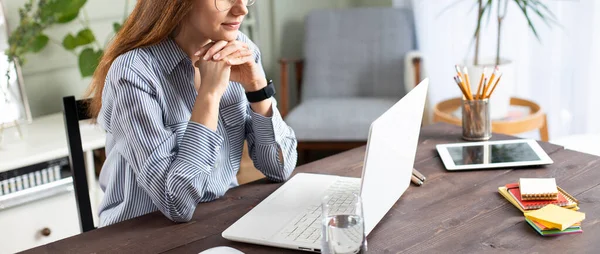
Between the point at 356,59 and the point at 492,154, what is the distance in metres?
2.02

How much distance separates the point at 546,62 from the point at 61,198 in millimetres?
2077

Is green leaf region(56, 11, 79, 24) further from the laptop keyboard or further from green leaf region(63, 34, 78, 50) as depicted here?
the laptop keyboard

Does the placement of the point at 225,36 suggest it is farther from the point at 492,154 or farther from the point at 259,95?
the point at 492,154

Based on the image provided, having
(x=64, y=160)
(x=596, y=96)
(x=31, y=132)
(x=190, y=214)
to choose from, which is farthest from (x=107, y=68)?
(x=596, y=96)

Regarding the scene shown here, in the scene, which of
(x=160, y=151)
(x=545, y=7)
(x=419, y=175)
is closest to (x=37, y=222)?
(x=160, y=151)

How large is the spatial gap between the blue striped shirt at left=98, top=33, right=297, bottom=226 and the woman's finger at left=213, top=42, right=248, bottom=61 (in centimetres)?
10

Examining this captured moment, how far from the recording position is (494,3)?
3.26m

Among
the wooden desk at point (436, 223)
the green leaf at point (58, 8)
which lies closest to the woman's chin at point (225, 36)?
the wooden desk at point (436, 223)

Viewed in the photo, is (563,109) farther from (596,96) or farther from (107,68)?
(107,68)

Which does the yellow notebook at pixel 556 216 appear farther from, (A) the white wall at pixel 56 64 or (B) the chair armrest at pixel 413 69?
(A) the white wall at pixel 56 64

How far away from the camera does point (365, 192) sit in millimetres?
1206

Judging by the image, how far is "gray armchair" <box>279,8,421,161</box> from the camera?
3607mm

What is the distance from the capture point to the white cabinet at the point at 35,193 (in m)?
2.55

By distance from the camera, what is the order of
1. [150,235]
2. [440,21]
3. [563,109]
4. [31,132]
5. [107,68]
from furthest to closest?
[440,21] < [563,109] < [31,132] < [107,68] < [150,235]
